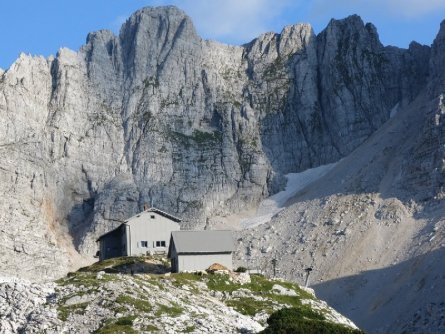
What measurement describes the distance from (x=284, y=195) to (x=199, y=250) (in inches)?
3713

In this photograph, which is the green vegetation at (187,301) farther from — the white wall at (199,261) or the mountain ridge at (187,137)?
the mountain ridge at (187,137)

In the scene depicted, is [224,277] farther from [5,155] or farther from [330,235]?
[5,155]

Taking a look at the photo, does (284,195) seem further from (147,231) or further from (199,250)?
(199,250)

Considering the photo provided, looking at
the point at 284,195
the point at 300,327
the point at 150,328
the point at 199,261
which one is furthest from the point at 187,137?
the point at 300,327

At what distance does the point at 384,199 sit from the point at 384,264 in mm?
19872

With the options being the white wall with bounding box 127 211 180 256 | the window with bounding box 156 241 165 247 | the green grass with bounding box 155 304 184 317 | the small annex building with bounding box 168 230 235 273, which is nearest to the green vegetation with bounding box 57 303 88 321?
the green grass with bounding box 155 304 184 317

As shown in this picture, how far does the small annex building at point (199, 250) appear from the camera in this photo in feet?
282

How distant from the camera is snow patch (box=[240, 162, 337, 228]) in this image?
557 ft

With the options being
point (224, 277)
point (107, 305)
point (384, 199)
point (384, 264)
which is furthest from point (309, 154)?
point (107, 305)

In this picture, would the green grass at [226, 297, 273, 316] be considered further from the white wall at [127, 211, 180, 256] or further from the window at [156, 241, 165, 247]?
the white wall at [127, 211, 180, 256]

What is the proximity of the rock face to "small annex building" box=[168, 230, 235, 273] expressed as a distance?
7660cm

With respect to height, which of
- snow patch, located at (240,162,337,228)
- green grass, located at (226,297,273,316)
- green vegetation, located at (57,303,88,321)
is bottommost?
green grass, located at (226,297,273,316)

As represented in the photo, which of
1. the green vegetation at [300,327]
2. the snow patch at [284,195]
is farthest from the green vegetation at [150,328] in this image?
the snow patch at [284,195]

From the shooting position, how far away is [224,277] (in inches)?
3004
